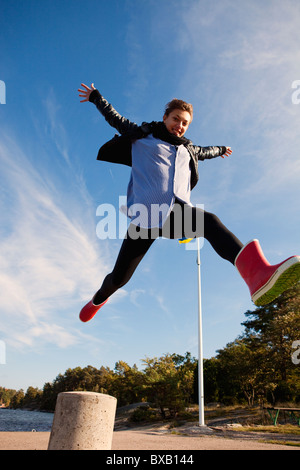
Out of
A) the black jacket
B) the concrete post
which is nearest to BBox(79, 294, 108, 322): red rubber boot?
the concrete post

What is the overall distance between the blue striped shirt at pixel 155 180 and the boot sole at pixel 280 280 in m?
1.02

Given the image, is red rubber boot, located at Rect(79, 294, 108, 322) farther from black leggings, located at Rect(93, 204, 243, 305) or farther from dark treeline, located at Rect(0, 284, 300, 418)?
dark treeline, located at Rect(0, 284, 300, 418)

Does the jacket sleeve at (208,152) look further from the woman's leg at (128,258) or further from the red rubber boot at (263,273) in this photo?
the red rubber boot at (263,273)

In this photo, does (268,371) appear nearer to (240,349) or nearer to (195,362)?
(240,349)

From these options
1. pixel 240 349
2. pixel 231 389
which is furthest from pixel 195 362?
pixel 240 349

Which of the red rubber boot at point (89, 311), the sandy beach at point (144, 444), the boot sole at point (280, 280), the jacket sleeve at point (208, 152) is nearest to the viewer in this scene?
the boot sole at point (280, 280)

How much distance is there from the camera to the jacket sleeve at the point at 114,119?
308 cm

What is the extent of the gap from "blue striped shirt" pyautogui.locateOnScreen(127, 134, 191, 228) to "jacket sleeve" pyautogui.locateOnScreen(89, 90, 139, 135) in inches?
6.6

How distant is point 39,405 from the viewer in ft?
305

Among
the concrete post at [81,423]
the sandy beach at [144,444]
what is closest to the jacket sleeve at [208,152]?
the concrete post at [81,423]

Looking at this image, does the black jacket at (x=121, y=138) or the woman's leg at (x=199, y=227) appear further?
the black jacket at (x=121, y=138)

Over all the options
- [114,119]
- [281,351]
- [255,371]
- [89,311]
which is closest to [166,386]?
[255,371]
